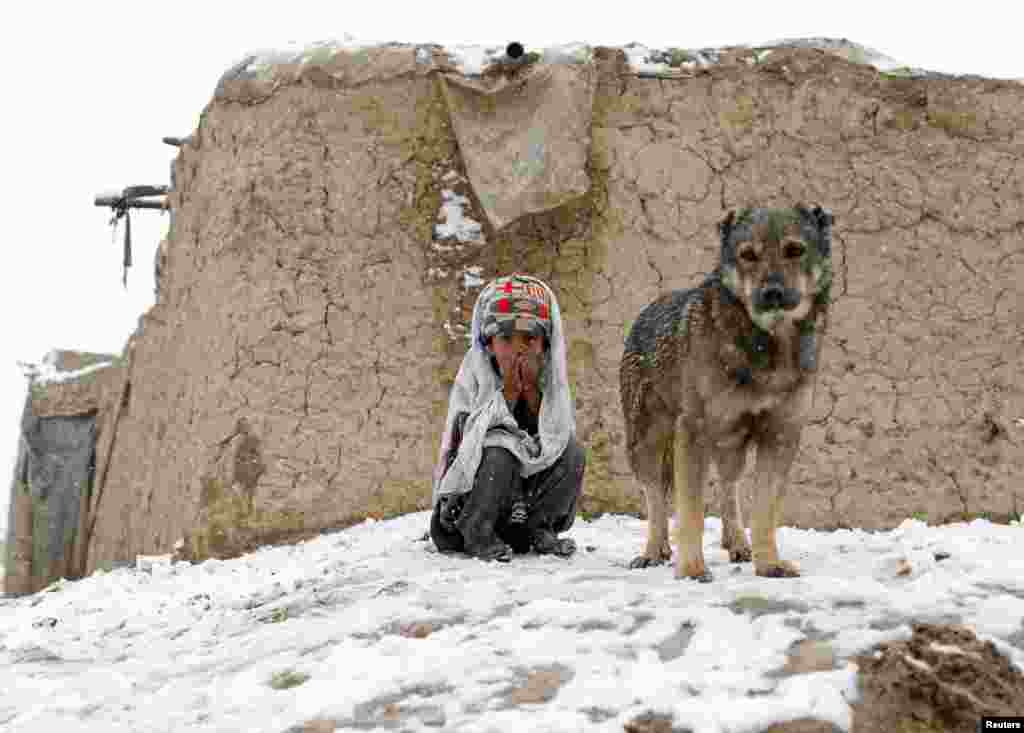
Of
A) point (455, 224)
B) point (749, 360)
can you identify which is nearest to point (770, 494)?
point (749, 360)

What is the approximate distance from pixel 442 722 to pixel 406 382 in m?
4.60

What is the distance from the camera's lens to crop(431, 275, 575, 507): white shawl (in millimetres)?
4926

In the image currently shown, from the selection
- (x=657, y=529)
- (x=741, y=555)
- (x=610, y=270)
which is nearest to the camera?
(x=741, y=555)

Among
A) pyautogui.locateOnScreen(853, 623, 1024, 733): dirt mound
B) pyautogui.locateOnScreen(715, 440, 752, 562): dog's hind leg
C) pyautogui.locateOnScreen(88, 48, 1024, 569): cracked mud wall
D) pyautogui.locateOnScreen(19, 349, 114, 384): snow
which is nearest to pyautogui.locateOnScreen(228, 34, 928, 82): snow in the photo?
pyautogui.locateOnScreen(88, 48, 1024, 569): cracked mud wall

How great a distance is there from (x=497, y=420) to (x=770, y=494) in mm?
1400

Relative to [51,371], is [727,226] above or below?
above

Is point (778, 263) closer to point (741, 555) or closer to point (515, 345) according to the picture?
point (741, 555)

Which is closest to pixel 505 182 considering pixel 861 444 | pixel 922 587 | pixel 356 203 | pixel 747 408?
pixel 356 203

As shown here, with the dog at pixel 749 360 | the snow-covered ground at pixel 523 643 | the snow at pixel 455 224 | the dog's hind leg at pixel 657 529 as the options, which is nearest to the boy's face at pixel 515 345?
the dog at pixel 749 360

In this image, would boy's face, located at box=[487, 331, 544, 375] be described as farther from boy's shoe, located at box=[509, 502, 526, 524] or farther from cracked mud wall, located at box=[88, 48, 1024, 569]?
cracked mud wall, located at box=[88, 48, 1024, 569]

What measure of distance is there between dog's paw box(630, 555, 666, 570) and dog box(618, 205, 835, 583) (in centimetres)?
46

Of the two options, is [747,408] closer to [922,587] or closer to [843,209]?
[922,587]

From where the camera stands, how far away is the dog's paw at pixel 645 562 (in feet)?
15.0

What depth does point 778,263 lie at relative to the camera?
3.62 m
